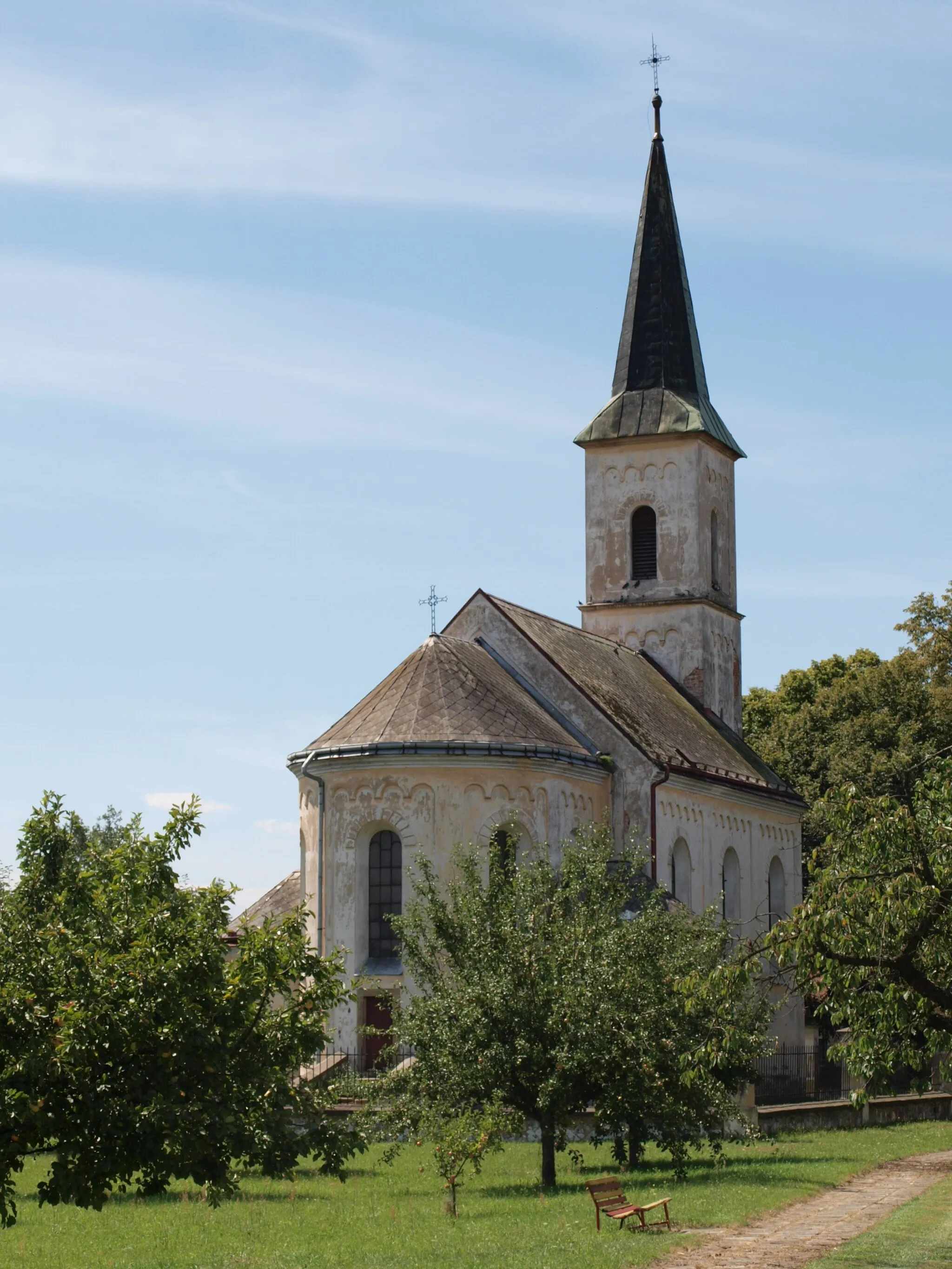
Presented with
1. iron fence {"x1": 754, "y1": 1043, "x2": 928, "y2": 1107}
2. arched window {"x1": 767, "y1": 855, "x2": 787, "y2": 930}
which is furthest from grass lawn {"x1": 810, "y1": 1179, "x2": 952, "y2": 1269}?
arched window {"x1": 767, "y1": 855, "x2": 787, "y2": 930}

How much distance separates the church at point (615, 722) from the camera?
33.3 meters

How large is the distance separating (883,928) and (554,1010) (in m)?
7.59

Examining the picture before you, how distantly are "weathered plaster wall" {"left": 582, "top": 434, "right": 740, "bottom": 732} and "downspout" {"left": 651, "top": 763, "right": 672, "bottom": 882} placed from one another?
858cm

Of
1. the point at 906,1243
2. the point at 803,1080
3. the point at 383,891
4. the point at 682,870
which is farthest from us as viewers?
the point at 682,870

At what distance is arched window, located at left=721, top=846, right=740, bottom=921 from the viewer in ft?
135

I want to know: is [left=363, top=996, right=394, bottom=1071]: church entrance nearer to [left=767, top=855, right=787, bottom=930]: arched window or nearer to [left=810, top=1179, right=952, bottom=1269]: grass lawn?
[left=810, top=1179, right=952, bottom=1269]: grass lawn

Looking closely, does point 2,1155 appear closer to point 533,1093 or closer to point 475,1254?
point 475,1254

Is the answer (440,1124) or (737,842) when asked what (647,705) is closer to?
(737,842)

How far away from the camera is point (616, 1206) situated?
18.5 m

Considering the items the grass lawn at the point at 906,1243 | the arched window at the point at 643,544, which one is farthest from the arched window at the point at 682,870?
the grass lawn at the point at 906,1243

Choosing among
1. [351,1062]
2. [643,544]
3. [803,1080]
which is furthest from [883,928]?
[643,544]

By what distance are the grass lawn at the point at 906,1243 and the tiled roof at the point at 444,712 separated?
588 inches

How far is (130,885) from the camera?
14.3 m

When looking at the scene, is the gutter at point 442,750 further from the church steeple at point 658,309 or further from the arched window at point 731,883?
the church steeple at point 658,309
